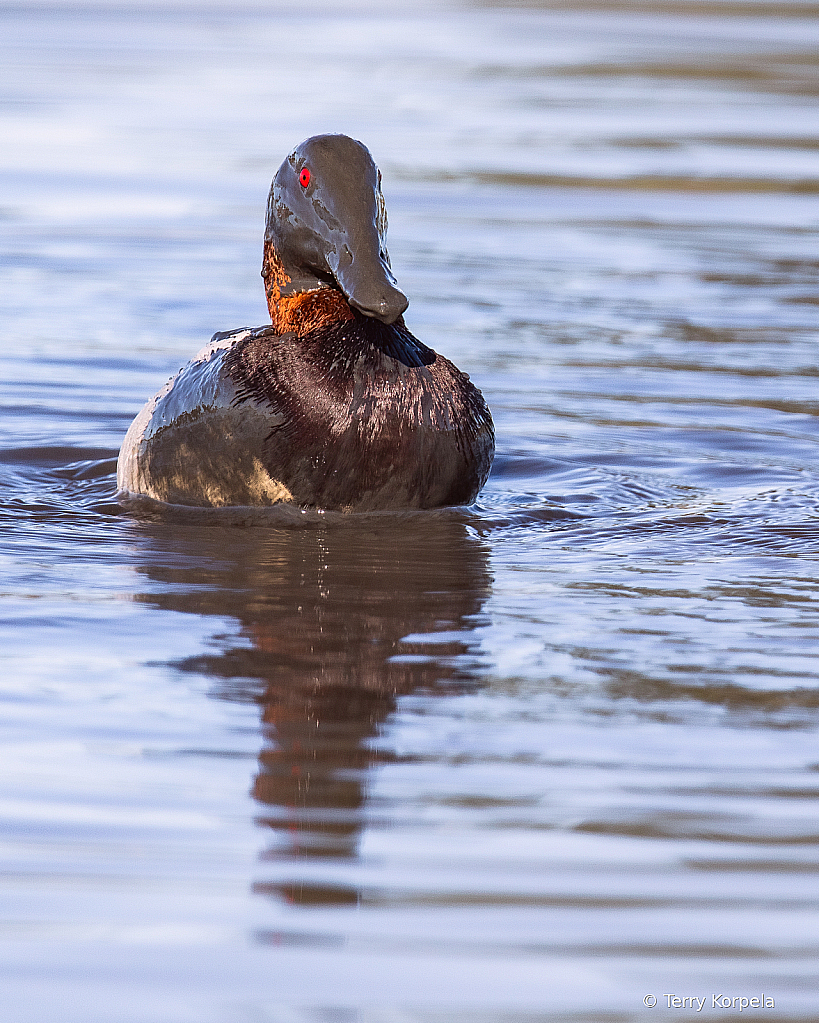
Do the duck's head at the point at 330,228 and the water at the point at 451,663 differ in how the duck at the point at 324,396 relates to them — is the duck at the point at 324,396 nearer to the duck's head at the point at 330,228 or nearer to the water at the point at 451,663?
the duck's head at the point at 330,228

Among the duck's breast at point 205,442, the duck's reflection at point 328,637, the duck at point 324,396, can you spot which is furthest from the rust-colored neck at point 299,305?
the duck's reflection at point 328,637

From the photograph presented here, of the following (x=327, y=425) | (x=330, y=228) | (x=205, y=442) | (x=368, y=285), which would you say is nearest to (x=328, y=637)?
(x=327, y=425)

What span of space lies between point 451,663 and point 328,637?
0.40 meters

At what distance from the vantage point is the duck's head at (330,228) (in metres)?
5.67

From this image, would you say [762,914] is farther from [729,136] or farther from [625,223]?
[729,136]

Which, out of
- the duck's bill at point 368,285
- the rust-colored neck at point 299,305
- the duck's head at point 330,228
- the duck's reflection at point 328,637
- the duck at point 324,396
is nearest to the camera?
the duck's reflection at point 328,637

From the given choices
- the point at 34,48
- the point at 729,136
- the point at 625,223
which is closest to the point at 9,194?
the point at 625,223

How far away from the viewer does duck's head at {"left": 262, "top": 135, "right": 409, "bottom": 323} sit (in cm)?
567

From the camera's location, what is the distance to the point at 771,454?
7.39 meters

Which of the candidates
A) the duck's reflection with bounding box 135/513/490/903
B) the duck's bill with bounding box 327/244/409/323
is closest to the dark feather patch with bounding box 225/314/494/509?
the duck's reflection with bounding box 135/513/490/903

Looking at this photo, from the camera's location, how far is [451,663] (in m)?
4.64

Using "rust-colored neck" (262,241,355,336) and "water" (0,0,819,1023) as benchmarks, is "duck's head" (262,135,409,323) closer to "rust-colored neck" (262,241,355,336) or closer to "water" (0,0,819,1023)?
"rust-colored neck" (262,241,355,336)

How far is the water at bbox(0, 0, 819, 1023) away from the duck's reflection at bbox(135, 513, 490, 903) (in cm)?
1

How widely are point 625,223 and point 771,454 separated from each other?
525cm
